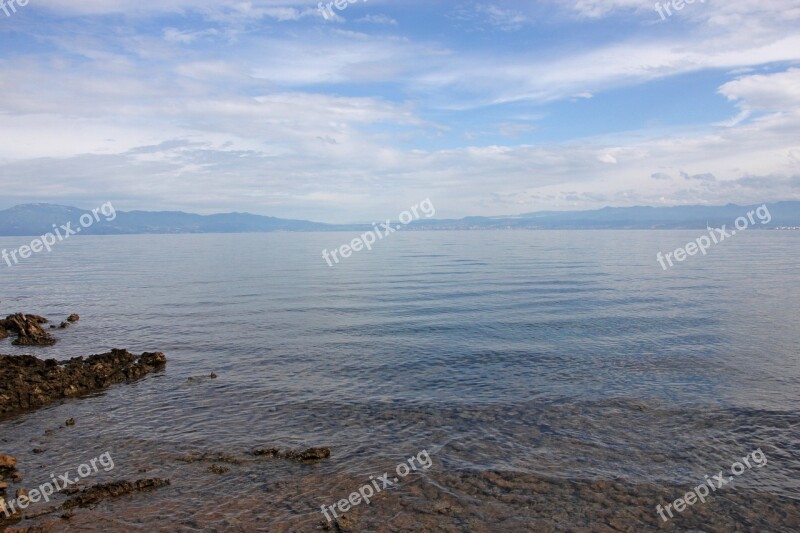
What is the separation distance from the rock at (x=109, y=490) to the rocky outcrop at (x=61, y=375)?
849cm

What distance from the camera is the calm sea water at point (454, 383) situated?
47.8 feet

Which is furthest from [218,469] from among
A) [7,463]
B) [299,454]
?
[7,463]

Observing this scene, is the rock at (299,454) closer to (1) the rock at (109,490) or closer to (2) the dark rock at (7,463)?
(1) the rock at (109,490)

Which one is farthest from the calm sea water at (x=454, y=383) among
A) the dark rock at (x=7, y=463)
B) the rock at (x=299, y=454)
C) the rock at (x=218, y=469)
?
the dark rock at (x=7, y=463)

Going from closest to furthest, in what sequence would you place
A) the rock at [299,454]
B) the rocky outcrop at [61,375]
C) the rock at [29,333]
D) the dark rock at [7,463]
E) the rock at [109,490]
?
the rock at [109,490] → the dark rock at [7,463] → the rock at [299,454] → the rocky outcrop at [61,375] → the rock at [29,333]

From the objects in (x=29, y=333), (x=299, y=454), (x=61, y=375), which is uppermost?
(x=29, y=333)

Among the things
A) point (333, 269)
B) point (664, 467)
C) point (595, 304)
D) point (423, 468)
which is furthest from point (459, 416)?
point (333, 269)

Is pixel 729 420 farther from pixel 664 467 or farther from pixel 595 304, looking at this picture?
pixel 595 304

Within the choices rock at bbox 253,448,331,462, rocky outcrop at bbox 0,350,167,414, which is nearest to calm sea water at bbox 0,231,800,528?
rock at bbox 253,448,331,462

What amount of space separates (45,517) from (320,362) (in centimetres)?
1424

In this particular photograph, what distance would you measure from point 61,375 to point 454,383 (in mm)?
16176

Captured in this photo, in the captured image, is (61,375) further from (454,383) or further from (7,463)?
(454,383)

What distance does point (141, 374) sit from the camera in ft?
72.5

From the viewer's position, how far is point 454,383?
69.1ft
